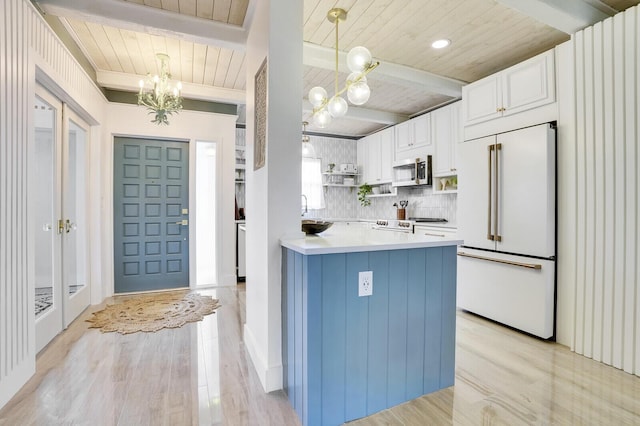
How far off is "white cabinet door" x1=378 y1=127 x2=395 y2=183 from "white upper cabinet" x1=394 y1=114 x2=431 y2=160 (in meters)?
0.14

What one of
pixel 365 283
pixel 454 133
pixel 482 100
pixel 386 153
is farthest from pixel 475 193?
pixel 386 153

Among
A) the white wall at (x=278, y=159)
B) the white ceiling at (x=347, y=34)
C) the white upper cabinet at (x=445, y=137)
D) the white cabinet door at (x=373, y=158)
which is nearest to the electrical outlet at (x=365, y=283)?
the white wall at (x=278, y=159)

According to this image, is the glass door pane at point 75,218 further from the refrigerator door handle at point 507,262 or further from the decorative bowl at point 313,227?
the refrigerator door handle at point 507,262

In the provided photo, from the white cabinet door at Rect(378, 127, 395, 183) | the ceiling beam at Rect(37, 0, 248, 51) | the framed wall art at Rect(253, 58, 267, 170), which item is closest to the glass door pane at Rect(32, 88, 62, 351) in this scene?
the ceiling beam at Rect(37, 0, 248, 51)

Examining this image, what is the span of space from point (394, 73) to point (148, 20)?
244 centimetres

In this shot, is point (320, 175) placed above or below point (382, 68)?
below

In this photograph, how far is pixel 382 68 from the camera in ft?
11.1

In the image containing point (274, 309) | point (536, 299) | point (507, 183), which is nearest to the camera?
point (274, 309)

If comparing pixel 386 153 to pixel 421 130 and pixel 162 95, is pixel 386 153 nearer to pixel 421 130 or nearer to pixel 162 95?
pixel 421 130

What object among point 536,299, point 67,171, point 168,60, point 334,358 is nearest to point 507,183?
point 536,299

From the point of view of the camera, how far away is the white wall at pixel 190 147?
13.3ft

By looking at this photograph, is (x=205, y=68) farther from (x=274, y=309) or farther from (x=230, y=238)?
(x=274, y=309)

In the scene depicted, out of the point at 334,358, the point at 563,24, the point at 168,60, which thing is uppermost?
the point at 168,60

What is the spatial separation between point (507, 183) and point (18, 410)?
4.01 metres
